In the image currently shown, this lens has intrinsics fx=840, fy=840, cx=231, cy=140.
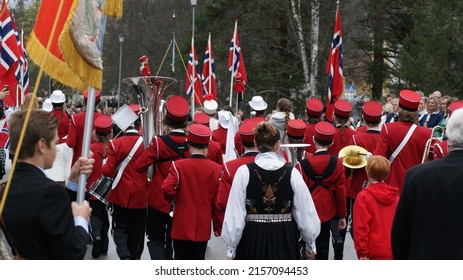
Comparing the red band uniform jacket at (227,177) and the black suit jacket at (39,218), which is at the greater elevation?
the black suit jacket at (39,218)

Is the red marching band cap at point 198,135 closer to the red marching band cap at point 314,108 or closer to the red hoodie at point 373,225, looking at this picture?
the red hoodie at point 373,225

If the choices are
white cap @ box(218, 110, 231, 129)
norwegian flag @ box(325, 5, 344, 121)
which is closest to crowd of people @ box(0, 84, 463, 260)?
white cap @ box(218, 110, 231, 129)

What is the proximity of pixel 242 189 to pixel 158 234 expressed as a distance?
306cm

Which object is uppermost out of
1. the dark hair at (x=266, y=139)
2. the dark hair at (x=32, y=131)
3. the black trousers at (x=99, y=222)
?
the dark hair at (x=32, y=131)

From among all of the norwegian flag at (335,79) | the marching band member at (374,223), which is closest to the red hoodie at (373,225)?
the marching band member at (374,223)

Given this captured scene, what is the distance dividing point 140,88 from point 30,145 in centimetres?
603

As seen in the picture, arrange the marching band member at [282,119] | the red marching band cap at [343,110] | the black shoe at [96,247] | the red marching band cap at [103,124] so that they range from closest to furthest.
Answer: the red marching band cap at [103,124]
the black shoe at [96,247]
the marching band member at [282,119]
the red marching band cap at [343,110]

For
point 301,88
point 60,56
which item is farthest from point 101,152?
point 301,88

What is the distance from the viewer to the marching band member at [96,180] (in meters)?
10.2

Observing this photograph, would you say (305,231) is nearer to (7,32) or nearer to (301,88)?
(7,32)

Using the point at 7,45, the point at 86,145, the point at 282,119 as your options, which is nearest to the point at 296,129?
the point at 282,119

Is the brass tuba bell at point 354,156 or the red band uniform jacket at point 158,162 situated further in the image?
the brass tuba bell at point 354,156

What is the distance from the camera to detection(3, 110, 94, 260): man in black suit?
4.04 m

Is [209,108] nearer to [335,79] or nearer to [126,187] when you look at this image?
[335,79]
